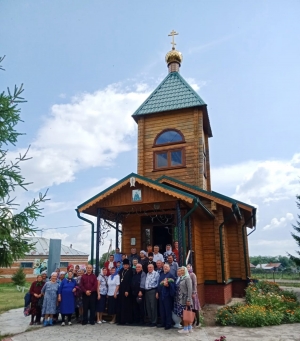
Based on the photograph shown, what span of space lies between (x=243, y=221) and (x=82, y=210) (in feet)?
24.6

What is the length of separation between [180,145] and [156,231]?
12.8 feet

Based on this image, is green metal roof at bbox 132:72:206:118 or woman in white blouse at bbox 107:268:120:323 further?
green metal roof at bbox 132:72:206:118

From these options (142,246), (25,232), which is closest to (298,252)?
(142,246)

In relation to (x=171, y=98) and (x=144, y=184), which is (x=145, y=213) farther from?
(x=171, y=98)

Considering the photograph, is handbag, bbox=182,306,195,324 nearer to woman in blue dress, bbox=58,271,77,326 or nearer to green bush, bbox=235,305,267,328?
green bush, bbox=235,305,267,328

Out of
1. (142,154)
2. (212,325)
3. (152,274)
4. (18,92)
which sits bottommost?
(212,325)

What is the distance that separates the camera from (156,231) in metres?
11.7

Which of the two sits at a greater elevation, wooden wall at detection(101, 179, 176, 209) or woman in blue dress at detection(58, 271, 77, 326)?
wooden wall at detection(101, 179, 176, 209)

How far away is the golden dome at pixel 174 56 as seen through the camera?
1628cm

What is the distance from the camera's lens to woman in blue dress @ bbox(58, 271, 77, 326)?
25.8ft

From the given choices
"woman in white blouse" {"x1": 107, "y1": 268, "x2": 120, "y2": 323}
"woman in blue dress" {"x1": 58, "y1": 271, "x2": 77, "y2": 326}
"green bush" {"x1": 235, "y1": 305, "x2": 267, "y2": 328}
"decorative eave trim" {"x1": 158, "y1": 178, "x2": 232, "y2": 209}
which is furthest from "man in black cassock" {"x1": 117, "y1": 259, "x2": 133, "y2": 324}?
"decorative eave trim" {"x1": 158, "y1": 178, "x2": 232, "y2": 209}

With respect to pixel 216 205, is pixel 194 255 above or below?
below

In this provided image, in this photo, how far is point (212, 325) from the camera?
7695mm

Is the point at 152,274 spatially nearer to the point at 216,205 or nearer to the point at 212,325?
the point at 212,325
